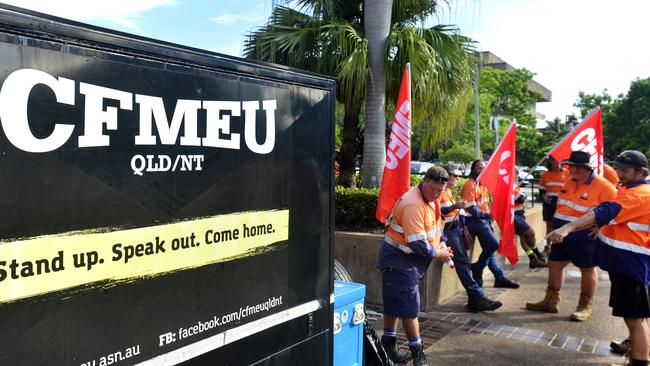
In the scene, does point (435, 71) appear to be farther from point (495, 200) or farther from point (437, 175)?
point (437, 175)

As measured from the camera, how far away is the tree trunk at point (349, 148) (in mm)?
9070

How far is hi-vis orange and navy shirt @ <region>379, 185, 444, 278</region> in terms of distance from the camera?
4.29 meters

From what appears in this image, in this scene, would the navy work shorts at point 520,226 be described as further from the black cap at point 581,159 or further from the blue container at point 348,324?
the blue container at point 348,324

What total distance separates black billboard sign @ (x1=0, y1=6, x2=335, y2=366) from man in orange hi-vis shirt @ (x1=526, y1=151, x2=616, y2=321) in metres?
4.30

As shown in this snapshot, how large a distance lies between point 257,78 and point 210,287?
0.96 m

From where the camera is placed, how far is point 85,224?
5.75ft

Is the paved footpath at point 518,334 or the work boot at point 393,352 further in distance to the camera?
the paved footpath at point 518,334

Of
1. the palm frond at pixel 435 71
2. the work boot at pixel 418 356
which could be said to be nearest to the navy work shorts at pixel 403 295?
the work boot at pixel 418 356

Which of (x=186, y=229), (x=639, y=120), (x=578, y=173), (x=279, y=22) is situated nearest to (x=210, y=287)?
(x=186, y=229)

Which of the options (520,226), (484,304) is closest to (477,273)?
(484,304)

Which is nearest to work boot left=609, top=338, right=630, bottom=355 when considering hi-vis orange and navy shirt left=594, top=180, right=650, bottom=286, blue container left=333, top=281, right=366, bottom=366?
hi-vis orange and navy shirt left=594, top=180, right=650, bottom=286

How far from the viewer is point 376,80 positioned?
8.15 m

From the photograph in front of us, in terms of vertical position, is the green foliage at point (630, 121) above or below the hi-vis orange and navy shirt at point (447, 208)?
above

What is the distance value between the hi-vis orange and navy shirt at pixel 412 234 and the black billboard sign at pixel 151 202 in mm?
1621
